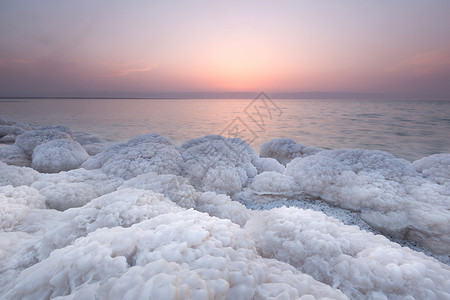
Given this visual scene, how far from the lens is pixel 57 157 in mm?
3434

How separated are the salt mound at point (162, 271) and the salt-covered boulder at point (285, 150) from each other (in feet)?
11.1

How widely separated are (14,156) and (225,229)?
463cm

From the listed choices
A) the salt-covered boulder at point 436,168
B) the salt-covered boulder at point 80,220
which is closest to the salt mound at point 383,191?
the salt-covered boulder at point 436,168

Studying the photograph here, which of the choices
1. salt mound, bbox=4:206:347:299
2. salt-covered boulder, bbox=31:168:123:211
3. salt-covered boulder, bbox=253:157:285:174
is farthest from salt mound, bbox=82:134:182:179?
salt mound, bbox=4:206:347:299

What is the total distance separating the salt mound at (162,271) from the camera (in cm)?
70

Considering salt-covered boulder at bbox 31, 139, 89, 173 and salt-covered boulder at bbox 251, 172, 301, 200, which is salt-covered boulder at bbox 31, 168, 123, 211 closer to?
salt-covered boulder at bbox 31, 139, 89, 173

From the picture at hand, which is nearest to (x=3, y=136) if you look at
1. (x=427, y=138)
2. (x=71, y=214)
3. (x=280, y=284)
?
(x=71, y=214)

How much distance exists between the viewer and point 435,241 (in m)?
1.79

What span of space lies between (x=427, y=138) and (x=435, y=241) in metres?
6.07

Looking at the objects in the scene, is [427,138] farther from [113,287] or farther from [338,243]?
[113,287]

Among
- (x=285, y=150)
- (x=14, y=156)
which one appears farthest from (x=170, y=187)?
(x=14, y=156)

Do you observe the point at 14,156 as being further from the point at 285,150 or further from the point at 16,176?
the point at 285,150

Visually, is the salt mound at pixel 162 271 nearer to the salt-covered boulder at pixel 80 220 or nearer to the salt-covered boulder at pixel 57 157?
the salt-covered boulder at pixel 80 220

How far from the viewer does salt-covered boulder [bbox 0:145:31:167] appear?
3682 mm
